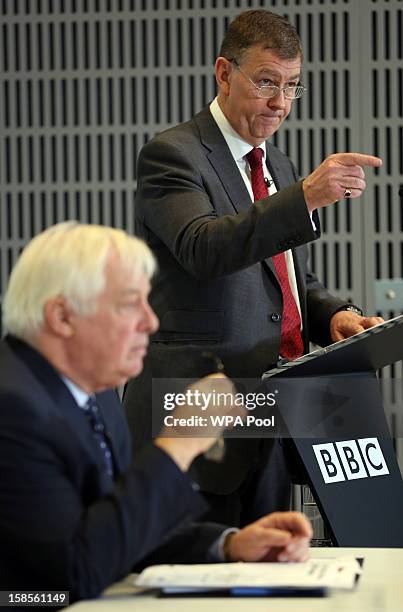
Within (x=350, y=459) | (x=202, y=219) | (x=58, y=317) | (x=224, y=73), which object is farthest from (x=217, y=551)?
(x=224, y=73)

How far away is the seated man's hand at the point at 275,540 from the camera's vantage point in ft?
7.51

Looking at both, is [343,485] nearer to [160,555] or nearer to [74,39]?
[160,555]

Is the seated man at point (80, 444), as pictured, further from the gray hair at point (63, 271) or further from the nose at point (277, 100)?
the nose at point (277, 100)

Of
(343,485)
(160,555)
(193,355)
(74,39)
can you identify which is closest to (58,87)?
(74,39)

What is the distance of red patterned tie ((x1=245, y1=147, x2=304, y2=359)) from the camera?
3.68 metres

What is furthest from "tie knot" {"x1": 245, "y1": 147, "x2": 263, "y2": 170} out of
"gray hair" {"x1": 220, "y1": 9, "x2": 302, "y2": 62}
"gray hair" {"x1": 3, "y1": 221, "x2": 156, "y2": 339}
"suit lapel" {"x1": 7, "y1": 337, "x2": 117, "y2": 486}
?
"suit lapel" {"x1": 7, "y1": 337, "x2": 117, "y2": 486}

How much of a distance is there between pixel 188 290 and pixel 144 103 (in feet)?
7.44

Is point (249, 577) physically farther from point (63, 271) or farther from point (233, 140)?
point (233, 140)

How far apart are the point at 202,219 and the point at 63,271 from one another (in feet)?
4.38

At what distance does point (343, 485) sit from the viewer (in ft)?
10.8

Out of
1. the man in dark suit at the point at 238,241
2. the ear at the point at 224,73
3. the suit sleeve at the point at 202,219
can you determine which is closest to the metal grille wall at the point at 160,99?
the man in dark suit at the point at 238,241

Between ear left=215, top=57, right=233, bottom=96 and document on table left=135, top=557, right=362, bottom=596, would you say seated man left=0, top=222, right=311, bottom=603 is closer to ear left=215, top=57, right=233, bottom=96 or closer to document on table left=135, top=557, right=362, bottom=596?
document on table left=135, top=557, right=362, bottom=596

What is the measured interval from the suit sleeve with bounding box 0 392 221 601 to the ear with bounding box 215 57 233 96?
187 cm

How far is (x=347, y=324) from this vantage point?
12.2 ft
